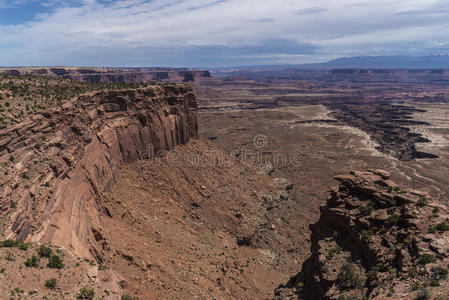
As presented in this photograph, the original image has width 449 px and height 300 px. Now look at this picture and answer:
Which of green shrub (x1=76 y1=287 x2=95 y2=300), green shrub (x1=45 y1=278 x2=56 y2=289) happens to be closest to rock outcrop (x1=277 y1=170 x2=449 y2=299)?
green shrub (x1=76 y1=287 x2=95 y2=300)

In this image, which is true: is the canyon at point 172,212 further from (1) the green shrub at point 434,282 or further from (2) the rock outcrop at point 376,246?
(1) the green shrub at point 434,282

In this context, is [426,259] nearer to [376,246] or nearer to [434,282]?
[434,282]

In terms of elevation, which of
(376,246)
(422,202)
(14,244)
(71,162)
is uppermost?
(71,162)

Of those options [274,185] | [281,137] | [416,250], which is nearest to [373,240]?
[416,250]

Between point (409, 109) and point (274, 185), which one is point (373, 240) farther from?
point (409, 109)

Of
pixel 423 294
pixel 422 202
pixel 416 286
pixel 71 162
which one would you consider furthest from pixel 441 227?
pixel 71 162

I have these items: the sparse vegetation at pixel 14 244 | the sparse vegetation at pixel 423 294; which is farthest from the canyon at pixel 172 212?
the sparse vegetation at pixel 423 294

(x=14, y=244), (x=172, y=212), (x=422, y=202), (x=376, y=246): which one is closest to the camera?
(x=14, y=244)
